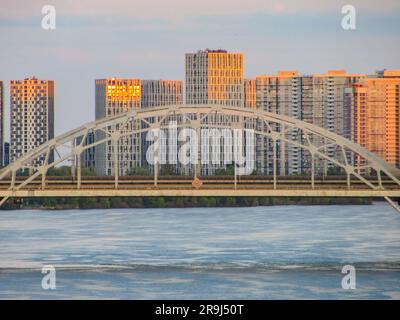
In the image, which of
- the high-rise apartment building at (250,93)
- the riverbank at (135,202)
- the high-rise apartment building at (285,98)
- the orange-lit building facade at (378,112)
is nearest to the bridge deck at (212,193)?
the riverbank at (135,202)

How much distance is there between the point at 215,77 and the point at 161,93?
24.0 feet

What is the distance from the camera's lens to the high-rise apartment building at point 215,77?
18625 centimetres

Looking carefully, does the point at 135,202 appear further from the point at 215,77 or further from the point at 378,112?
the point at 378,112

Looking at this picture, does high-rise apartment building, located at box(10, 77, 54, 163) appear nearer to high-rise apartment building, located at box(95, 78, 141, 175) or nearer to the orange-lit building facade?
high-rise apartment building, located at box(95, 78, 141, 175)

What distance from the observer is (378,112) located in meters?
182

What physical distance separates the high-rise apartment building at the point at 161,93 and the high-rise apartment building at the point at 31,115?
1071 cm

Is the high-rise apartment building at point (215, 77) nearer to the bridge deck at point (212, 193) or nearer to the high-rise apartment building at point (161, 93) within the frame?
the high-rise apartment building at point (161, 93)

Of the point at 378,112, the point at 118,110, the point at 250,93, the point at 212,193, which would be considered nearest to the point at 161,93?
the point at 118,110

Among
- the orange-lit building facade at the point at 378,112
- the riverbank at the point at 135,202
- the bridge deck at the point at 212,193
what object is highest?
the orange-lit building facade at the point at 378,112

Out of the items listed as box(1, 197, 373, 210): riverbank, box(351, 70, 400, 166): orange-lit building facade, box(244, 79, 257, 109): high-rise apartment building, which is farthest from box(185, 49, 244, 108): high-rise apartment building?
→ box(1, 197, 373, 210): riverbank

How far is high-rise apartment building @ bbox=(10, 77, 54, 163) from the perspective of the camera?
18888 centimetres

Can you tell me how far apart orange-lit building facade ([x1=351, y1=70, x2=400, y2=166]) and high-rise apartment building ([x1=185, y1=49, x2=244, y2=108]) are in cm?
1358
